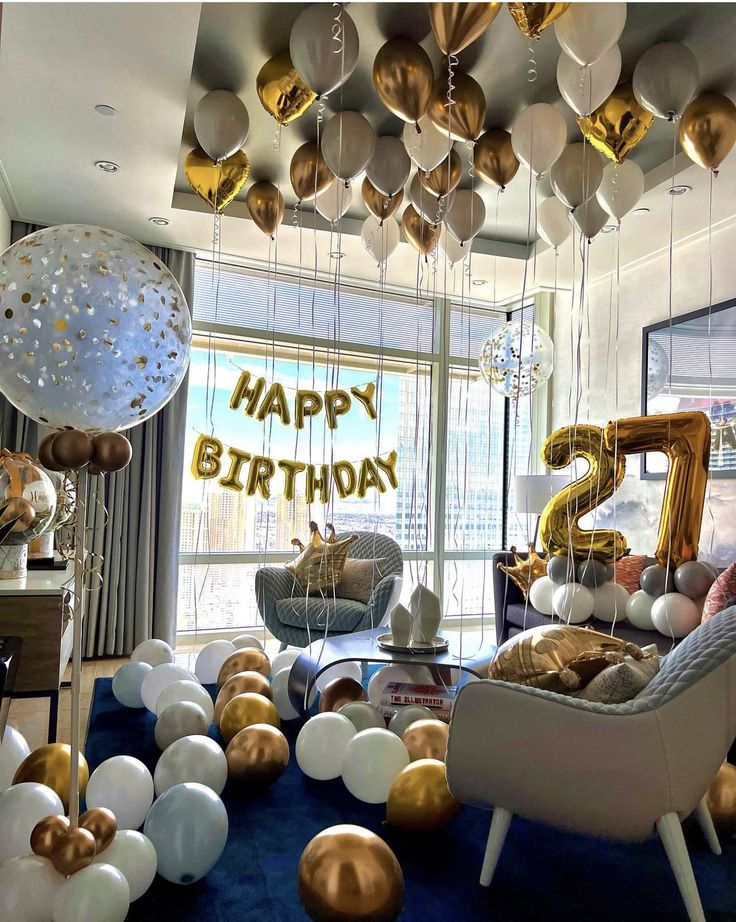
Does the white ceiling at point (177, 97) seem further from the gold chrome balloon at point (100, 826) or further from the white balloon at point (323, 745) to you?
the gold chrome balloon at point (100, 826)

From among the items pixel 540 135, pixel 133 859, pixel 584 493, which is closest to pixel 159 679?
pixel 133 859

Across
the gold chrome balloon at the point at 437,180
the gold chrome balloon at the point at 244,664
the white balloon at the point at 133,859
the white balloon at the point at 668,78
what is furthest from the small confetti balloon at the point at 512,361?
→ the white balloon at the point at 133,859

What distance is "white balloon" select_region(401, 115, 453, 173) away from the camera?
105 inches

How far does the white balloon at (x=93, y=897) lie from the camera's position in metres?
1.33

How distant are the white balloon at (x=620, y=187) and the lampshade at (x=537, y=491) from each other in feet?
5.53

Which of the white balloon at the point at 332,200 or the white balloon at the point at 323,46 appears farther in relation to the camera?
the white balloon at the point at 332,200

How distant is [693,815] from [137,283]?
2.01 metres

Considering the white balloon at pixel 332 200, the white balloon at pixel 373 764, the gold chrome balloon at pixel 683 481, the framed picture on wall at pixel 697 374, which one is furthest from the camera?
the framed picture on wall at pixel 697 374

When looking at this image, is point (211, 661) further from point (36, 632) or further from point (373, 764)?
point (373, 764)

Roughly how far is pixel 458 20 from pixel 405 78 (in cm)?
45

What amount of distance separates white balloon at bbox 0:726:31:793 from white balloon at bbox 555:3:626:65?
2.60 m

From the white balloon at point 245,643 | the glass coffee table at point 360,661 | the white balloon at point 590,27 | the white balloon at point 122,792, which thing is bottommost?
the white balloon at point 122,792

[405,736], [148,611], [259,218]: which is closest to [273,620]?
[148,611]

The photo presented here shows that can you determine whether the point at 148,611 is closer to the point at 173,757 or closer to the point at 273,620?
the point at 273,620
